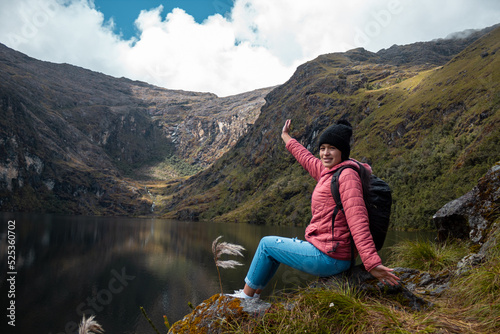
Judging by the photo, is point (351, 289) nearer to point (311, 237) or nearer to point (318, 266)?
point (318, 266)

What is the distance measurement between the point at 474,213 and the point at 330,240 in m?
6.87

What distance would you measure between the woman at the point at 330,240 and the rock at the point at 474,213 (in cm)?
572

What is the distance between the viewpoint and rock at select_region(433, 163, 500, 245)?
7.41 m

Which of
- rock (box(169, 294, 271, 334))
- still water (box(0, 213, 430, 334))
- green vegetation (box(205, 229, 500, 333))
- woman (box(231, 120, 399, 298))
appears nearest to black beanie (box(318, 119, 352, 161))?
woman (box(231, 120, 399, 298))

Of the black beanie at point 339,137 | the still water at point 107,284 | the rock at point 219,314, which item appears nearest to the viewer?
the rock at point 219,314

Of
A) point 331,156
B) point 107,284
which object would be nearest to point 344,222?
point 331,156

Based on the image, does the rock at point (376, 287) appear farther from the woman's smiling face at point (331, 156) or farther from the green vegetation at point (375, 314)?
the woman's smiling face at point (331, 156)

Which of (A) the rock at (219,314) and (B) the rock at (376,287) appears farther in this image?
(B) the rock at (376,287)

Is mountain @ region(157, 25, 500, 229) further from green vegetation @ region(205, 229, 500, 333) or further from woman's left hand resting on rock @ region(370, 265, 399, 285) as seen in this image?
woman's left hand resting on rock @ region(370, 265, 399, 285)

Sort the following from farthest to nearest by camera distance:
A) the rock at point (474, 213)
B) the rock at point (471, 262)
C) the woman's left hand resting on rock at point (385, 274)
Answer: the rock at point (474, 213), the rock at point (471, 262), the woman's left hand resting on rock at point (385, 274)

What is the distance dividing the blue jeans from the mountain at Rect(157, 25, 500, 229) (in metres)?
81.8

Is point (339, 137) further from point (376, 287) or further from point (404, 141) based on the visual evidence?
point (404, 141)

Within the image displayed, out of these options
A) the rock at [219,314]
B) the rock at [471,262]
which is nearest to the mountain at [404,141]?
the rock at [471,262]

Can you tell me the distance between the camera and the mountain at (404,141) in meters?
82.4
